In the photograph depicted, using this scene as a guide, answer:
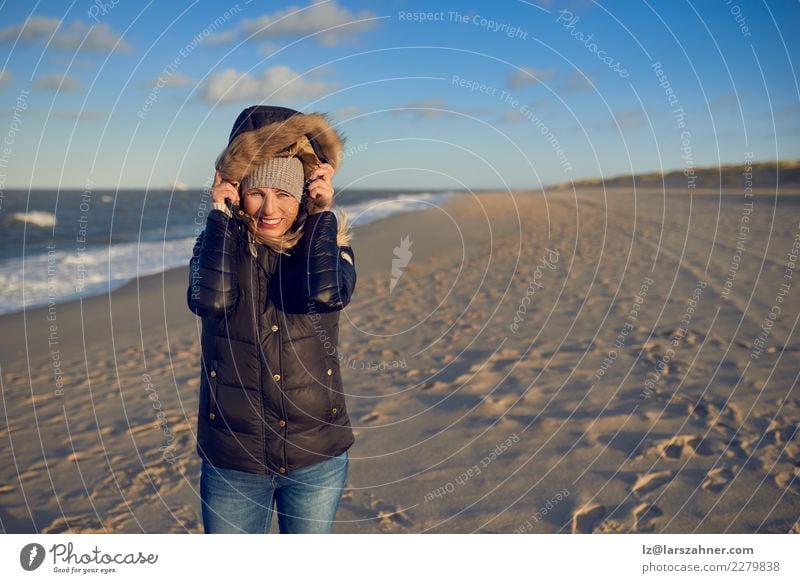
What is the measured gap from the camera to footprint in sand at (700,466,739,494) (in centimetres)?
392

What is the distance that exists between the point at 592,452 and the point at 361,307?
6.09m

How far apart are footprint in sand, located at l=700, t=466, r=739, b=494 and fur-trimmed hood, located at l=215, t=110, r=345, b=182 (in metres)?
3.47

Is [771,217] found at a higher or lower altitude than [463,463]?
higher

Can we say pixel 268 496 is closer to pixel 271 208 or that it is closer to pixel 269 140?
pixel 271 208

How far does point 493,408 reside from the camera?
5.48 m

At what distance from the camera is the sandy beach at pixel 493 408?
4.00 meters

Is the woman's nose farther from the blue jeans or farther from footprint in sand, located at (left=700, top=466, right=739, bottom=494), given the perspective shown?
footprint in sand, located at (left=700, top=466, right=739, bottom=494)

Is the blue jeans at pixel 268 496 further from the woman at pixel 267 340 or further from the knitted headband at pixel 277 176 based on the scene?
the knitted headband at pixel 277 176

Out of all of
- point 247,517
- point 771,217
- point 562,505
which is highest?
point 771,217

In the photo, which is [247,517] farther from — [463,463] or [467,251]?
[467,251]

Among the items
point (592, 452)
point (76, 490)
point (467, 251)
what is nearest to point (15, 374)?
point (76, 490)

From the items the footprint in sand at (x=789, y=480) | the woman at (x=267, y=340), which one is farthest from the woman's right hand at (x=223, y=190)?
the footprint in sand at (x=789, y=480)
